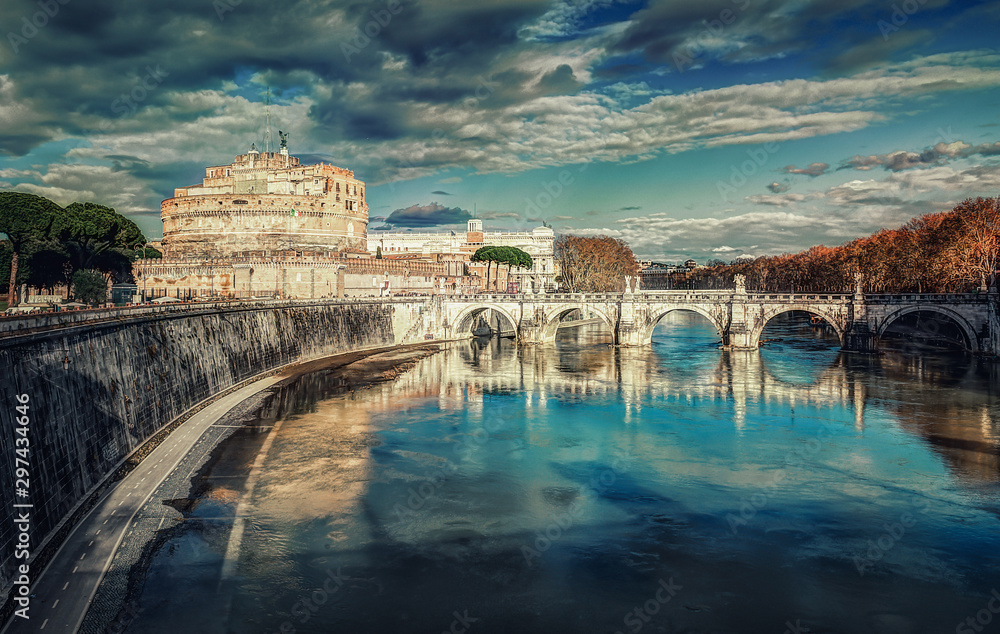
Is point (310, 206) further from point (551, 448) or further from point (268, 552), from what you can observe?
point (268, 552)

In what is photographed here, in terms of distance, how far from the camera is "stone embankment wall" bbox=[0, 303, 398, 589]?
16.6 meters

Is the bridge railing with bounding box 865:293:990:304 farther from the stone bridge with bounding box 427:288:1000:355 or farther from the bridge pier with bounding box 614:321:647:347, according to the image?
the bridge pier with bounding box 614:321:647:347

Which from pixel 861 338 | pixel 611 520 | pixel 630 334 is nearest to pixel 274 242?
pixel 630 334

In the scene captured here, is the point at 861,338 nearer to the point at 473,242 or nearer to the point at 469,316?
the point at 469,316

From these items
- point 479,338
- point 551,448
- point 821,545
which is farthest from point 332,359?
point 821,545

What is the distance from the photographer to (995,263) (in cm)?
6038

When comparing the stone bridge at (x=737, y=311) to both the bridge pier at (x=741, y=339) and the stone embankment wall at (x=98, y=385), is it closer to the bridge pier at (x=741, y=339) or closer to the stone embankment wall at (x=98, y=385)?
the bridge pier at (x=741, y=339)

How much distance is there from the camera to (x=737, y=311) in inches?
2544

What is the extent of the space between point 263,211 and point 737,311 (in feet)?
205

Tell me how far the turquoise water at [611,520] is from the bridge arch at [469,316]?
108ft

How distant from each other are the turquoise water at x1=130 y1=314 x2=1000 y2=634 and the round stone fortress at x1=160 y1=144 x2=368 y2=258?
54.5m

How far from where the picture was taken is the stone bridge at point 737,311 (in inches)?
2259

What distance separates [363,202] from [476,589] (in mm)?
88959

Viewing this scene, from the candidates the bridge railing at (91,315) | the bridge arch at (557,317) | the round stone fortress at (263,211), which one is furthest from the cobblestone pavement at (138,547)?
the round stone fortress at (263,211)
